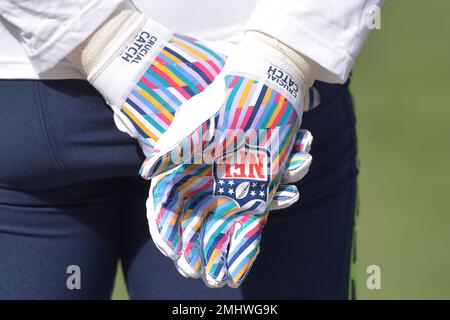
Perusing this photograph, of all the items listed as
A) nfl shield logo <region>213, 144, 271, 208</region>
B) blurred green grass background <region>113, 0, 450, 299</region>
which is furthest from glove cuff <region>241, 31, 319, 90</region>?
blurred green grass background <region>113, 0, 450, 299</region>

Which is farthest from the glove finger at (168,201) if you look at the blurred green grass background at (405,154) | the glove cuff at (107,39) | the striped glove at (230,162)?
the blurred green grass background at (405,154)

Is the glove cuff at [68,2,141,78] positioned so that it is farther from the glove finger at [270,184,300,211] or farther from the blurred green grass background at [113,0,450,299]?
the blurred green grass background at [113,0,450,299]

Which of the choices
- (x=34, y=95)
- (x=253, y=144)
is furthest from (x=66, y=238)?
(x=253, y=144)

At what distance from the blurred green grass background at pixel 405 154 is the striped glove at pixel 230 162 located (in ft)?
4.57

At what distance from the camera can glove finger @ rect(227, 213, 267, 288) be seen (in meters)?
1.02

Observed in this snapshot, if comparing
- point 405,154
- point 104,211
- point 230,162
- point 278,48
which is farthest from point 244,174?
point 405,154

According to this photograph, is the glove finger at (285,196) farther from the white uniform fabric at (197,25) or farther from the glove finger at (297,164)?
the white uniform fabric at (197,25)

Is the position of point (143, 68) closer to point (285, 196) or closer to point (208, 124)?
point (208, 124)

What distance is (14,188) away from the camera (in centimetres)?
115

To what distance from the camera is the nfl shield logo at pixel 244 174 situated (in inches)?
39.4

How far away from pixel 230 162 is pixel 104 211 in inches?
11.1

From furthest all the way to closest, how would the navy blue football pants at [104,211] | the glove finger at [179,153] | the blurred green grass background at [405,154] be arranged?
the blurred green grass background at [405,154]
the navy blue football pants at [104,211]
the glove finger at [179,153]

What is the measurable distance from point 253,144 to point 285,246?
0.29m
